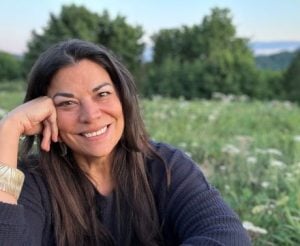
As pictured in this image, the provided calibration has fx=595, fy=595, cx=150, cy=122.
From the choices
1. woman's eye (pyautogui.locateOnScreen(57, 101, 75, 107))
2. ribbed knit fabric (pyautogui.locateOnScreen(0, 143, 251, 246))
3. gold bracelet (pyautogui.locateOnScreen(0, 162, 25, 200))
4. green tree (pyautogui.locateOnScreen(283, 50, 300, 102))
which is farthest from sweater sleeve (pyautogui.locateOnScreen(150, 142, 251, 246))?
green tree (pyautogui.locateOnScreen(283, 50, 300, 102))

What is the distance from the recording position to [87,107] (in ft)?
7.23

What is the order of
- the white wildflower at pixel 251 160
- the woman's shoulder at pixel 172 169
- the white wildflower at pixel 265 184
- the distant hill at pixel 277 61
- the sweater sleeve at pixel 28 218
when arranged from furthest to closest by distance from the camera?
the distant hill at pixel 277 61 → the white wildflower at pixel 251 160 → the white wildflower at pixel 265 184 → the woman's shoulder at pixel 172 169 → the sweater sleeve at pixel 28 218

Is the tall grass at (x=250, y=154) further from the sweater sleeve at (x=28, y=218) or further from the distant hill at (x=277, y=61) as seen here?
the distant hill at (x=277, y=61)

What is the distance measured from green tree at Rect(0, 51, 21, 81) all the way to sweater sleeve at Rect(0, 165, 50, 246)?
47.7 metres

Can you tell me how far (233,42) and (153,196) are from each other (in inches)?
1693

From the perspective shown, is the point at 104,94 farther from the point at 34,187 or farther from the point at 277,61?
the point at 277,61

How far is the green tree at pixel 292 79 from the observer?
3784 cm

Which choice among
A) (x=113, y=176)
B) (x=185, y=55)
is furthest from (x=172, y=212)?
(x=185, y=55)

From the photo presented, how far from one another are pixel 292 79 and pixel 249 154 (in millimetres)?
35261

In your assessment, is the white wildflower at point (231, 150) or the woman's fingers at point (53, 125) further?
the white wildflower at point (231, 150)

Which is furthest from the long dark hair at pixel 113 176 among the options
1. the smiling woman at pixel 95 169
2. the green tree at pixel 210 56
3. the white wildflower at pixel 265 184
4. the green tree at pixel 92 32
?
the green tree at pixel 92 32

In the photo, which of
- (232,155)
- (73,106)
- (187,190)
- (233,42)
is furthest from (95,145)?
(233,42)

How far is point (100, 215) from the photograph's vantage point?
92.4 inches

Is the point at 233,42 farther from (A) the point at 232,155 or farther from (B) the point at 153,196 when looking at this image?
(B) the point at 153,196
